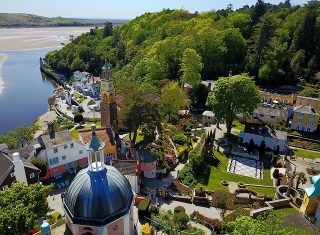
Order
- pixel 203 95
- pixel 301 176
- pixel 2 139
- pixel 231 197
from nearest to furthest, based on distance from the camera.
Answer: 1. pixel 231 197
2. pixel 301 176
3. pixel 2 139
4. pixel 203 95

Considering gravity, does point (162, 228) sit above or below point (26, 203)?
below

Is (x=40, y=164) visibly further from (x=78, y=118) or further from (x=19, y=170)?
(x=78, y=118)

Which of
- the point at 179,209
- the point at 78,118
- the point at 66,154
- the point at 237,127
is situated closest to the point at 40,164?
the point at 66,154

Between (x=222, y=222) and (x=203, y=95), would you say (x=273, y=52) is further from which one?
(x=222, y=222)

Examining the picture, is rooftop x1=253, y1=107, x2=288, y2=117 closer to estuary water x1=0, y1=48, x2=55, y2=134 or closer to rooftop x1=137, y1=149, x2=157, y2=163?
rooftop x1=137, y1=149, x2=157, y2=163

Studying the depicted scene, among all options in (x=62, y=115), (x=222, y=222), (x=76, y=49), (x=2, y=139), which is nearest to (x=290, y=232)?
(x=222, y=222)

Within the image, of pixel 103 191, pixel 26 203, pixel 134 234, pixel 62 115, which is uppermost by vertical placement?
Answer: pixel 103 191
